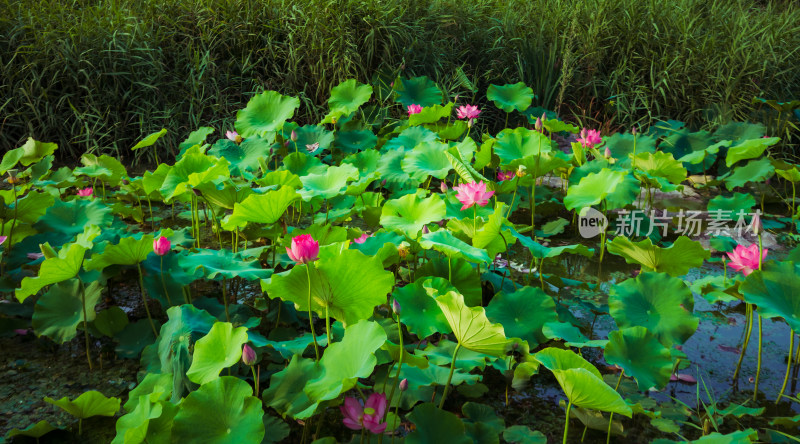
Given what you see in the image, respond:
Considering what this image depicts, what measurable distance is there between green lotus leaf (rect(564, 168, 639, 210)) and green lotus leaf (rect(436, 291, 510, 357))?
986 mm

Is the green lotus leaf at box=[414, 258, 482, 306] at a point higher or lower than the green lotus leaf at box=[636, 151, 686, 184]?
higher

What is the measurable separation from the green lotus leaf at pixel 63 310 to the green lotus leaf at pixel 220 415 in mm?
620

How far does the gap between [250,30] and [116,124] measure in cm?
103

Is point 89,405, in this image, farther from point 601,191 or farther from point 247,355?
point 601,191

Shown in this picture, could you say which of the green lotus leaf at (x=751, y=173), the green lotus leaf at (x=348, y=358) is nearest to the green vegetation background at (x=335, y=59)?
the green lotus leaf at (x=751, y=173)

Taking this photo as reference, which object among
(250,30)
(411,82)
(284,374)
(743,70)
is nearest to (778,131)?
(743,70)

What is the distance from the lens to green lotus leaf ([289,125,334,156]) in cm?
298

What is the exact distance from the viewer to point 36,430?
121 centimetres

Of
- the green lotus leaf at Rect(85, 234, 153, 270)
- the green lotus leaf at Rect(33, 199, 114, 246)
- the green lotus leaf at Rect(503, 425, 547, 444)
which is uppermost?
the green lotus leaf at Rect(85, 234, 153, 270)

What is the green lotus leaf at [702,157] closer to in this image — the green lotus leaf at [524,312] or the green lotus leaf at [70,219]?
the green lotus leaf at [524,312]

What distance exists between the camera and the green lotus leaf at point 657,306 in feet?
4.75

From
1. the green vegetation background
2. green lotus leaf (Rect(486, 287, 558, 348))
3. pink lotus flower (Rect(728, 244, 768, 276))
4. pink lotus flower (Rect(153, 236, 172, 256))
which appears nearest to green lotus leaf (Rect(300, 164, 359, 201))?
pink lotus flower (Rect(153, 236, 172, 256))

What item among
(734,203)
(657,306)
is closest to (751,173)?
(734,203)

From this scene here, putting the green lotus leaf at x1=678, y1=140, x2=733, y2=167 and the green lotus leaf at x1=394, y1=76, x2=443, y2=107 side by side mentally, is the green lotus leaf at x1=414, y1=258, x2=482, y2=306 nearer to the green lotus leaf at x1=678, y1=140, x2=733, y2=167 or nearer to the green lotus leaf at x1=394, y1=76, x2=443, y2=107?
the green lotus leaf at x1=678, y1=140, x2=733, y2=167
